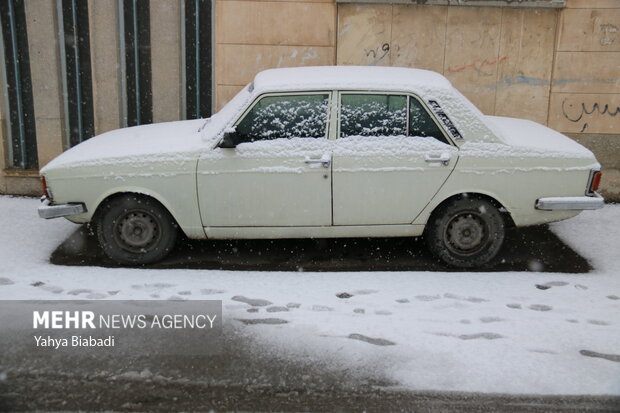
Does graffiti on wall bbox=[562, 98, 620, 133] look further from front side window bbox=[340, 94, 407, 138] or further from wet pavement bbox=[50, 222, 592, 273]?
front side window bbox=[340, 94, 407, 138]

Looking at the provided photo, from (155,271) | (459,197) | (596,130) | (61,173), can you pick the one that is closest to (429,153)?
(459,197)

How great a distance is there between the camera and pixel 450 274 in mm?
6164

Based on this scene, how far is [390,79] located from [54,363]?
11.9ft

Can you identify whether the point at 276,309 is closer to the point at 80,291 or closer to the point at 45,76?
the point at 80,291

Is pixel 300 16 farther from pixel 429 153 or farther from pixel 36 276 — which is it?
pixel 36 276

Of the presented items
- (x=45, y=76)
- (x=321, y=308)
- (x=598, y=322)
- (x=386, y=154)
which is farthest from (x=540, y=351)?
(x=45, y=76)

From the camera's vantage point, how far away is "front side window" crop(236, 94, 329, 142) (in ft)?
19.8

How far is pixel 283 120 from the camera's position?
19.8ft

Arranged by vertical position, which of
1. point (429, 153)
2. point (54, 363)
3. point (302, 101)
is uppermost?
point (302, 101)

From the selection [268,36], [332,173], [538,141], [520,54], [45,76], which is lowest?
[332,173]

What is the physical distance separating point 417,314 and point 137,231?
8.67 ft

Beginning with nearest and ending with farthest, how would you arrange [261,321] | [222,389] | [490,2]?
[222,389], [261,321], [490,2]

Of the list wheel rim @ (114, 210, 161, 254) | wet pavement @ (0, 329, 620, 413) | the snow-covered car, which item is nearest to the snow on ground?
wet pavement @ (0, 329, 620, 413)

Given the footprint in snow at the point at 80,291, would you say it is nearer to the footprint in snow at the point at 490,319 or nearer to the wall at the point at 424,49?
the footprint in snow at the point at 490,319
